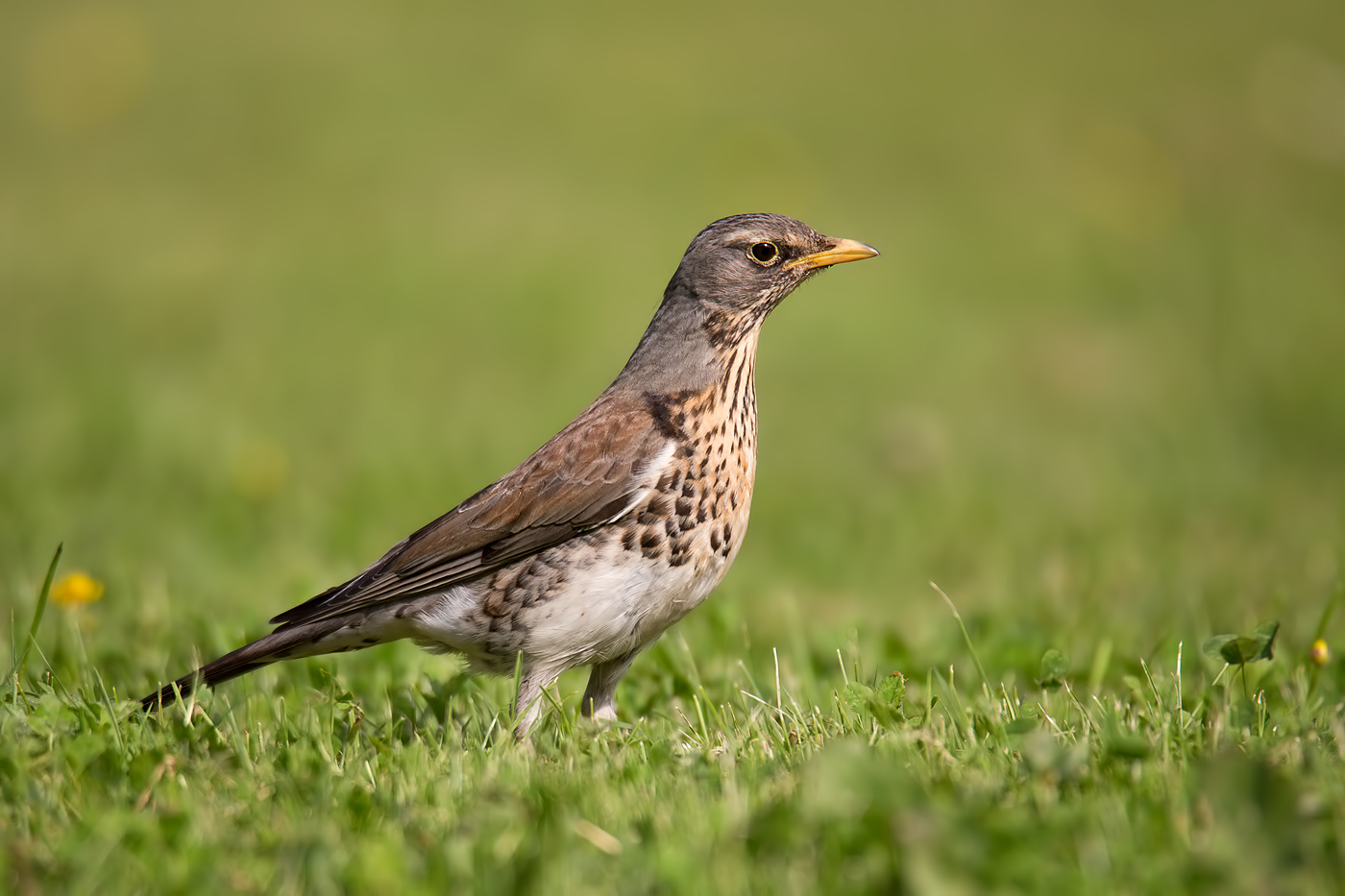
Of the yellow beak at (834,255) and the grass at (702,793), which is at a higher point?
the yellow beak at (834,255)

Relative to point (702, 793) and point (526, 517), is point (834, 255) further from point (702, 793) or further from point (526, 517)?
point (702, 793)

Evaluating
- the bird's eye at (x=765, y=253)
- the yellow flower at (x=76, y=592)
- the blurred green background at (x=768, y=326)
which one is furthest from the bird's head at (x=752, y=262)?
the yellow flower at (x=76, y=592)

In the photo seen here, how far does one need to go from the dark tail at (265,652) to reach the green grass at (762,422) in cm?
15

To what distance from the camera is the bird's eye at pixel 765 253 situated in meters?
5.61

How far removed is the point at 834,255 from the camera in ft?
18.4

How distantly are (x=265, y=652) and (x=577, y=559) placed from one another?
1.13m

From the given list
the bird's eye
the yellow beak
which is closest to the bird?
the yellow beak

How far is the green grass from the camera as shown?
10.5 ft

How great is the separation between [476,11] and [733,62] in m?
3.09

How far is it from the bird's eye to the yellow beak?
0.23 ft

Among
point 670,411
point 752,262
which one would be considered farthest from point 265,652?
point 752,262

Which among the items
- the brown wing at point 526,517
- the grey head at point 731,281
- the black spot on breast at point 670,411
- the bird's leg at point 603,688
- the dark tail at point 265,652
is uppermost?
the grey head at point 731,281

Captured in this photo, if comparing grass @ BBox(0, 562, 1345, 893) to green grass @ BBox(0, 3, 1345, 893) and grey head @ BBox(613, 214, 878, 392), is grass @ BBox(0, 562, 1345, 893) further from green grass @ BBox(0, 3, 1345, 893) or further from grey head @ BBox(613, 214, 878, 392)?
grey head @ BBox(613, 214, 878, 392)

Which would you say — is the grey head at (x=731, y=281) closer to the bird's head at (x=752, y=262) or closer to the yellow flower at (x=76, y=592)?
the bird's head at (x=752, y=262)
